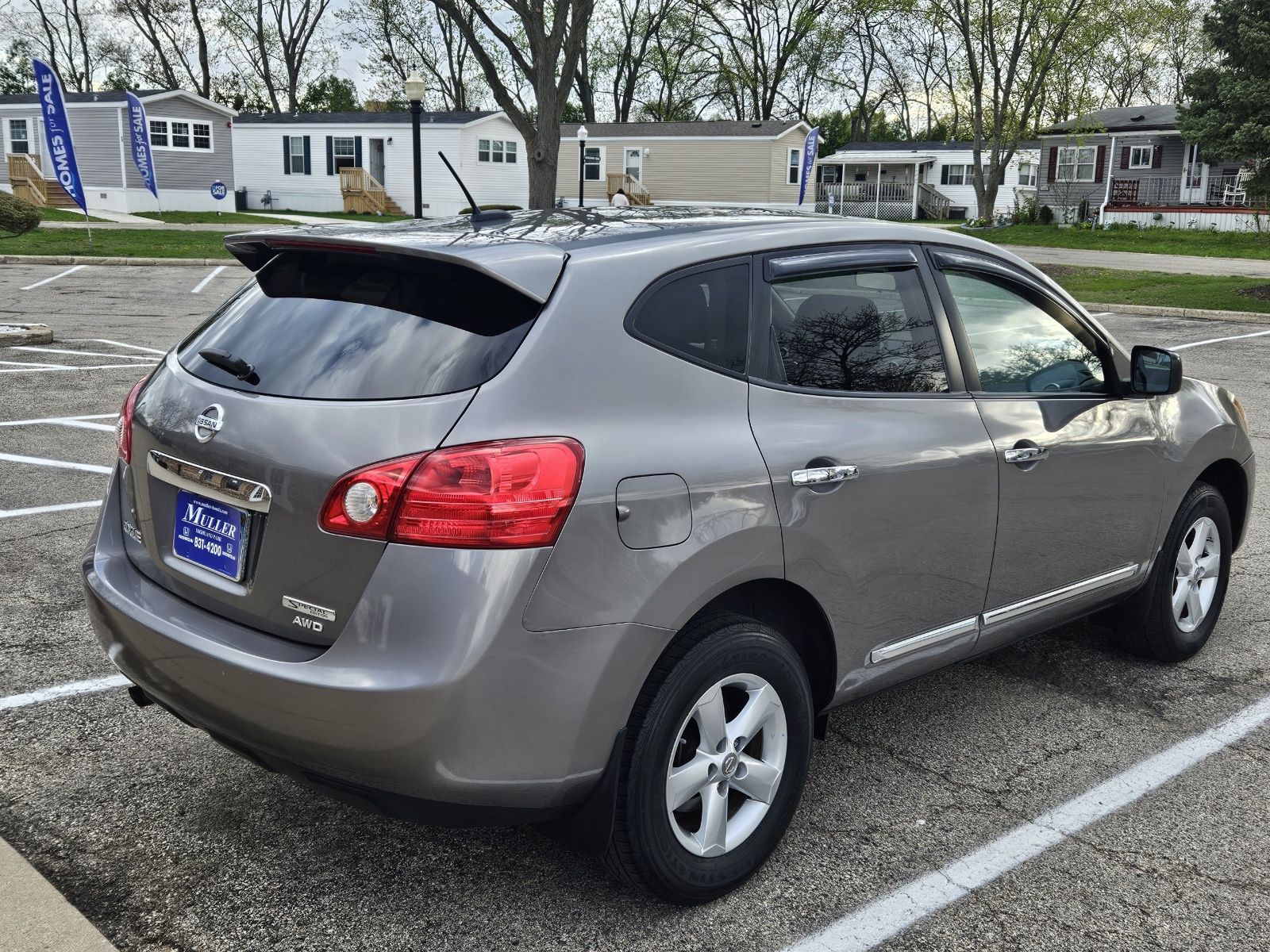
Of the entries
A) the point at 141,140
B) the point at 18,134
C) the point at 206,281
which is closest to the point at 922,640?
the point at 206,281

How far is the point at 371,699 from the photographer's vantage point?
2467mm

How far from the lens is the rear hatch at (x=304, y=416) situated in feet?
8.39

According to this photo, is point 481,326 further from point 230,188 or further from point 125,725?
point 230,188

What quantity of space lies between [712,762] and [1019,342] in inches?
73.3

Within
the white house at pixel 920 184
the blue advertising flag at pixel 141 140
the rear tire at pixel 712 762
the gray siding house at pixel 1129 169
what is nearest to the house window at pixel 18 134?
the blue advertising flag at pixel 141 140

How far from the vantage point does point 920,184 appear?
59.7 m

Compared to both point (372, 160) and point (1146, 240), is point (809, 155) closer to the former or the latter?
point (1146, 240)

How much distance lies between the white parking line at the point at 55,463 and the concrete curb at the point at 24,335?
5683 mm

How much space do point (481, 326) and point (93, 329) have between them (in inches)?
527

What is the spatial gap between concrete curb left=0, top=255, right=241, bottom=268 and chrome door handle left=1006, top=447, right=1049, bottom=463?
22376 mm

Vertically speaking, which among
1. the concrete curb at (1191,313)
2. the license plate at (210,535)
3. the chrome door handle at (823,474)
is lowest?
the concrete curb at (1191,313)

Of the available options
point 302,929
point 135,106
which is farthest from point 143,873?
point 135,106

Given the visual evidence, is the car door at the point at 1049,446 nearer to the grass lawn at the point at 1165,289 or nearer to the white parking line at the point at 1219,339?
the white parking line at the point at 1219,339

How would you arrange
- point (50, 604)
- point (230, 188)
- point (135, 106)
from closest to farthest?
1. point (50, 604)
2. point (135, 106)
3. point (230, 188)
